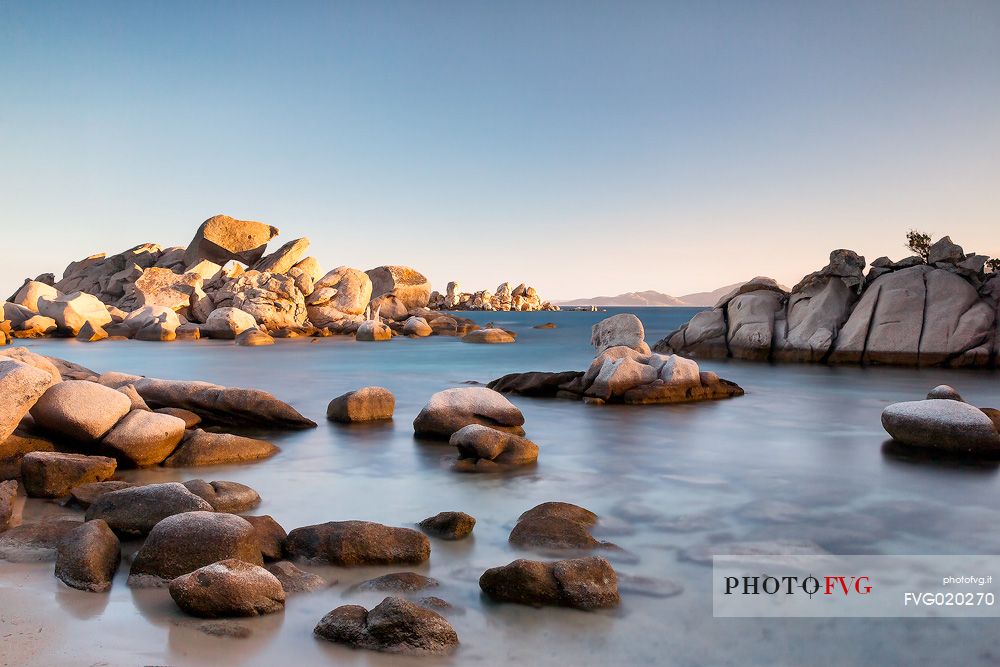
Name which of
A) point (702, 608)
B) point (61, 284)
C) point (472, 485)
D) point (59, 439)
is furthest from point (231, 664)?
point (61, 284)

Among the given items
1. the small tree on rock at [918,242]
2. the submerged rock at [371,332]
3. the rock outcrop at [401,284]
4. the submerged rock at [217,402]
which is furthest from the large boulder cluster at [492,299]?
the submerged rock at [217,402]

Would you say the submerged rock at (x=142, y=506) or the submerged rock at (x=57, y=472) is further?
the submerged rock at (x=57, y=472)

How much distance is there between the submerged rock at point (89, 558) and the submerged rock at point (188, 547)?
201 mm

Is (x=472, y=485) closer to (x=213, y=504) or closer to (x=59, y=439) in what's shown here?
(x=213, y=504)

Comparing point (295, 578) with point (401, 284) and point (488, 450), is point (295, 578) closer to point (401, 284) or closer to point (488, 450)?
point (488, 450)

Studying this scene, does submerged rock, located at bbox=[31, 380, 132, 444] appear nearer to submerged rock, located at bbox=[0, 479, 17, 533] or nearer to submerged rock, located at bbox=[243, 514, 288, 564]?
submerged rock, located at bbox=[0, 479, 17, 533]

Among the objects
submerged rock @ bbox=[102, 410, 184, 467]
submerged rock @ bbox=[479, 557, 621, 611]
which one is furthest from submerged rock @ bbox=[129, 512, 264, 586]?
submerged rock @ bbox=[102, 410, 184, 467]

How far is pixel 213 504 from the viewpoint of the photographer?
278 inches

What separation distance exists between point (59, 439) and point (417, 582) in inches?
251

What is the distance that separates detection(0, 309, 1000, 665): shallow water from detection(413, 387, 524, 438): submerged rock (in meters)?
0.53

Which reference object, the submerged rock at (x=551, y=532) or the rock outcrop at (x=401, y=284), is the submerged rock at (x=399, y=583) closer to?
the submerged rock at (x=551, y=532)

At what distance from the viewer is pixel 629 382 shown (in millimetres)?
16062

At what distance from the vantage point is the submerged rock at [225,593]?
455 cm

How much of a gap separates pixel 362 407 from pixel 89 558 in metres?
8.34
